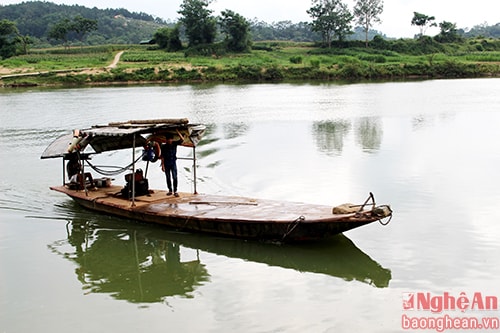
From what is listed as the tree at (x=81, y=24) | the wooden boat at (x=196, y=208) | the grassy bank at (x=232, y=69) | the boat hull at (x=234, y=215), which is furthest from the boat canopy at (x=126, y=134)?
the tree at (x=81, y=24)

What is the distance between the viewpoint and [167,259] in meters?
8.34

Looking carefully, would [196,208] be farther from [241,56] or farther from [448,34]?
Answer: [448,34]

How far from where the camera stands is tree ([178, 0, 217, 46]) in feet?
202

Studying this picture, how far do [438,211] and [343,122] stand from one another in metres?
11.7

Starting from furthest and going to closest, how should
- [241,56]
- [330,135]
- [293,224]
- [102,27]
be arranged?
[102,27], [241,56], [330,135], [293,224]

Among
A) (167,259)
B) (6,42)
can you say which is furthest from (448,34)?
(167,259)

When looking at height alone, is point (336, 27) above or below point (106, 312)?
above

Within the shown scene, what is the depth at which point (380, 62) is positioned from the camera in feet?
167

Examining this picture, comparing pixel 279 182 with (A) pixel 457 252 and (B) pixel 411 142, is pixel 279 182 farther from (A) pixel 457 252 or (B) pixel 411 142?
(B) pixel 411 142

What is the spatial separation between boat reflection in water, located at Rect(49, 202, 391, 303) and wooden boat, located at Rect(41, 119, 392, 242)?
0.69 ft

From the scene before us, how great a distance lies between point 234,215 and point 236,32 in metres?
52.2

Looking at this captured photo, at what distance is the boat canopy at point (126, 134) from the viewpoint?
952 centimetres

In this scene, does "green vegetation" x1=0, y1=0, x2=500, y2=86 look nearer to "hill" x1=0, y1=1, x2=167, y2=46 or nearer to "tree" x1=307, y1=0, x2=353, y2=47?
"tree" x1=307, y1=0, x2=353, y2=47

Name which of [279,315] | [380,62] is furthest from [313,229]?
[380,62]
